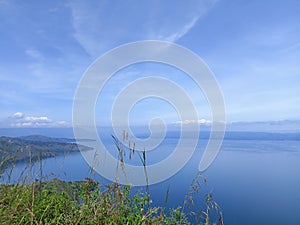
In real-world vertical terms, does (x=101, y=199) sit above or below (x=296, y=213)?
above

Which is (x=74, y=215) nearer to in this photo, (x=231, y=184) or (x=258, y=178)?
(x=231, y=184)

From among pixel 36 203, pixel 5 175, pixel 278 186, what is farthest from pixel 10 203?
pixel 278 186

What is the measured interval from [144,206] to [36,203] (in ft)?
3.98

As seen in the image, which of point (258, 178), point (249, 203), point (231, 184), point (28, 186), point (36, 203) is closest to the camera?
point (36, 203)

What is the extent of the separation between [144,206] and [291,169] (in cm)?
9237

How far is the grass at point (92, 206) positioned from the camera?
223cm

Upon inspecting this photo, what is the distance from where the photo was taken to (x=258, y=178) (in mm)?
66375

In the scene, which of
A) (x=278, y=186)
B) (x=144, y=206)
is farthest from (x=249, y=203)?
(x=144, y=206)

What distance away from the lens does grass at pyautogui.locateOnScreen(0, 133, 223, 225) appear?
2.23 metres

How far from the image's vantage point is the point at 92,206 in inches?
101

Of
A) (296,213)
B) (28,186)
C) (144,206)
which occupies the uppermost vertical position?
(28,186)

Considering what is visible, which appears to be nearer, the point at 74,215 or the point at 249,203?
the point at 74,215

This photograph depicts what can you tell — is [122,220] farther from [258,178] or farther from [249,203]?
[258,178]

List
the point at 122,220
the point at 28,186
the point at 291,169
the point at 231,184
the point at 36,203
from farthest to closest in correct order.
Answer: the point at 291,169
the point at 231,184
the point at 28,186
the point at 36,203
the point at 122,220
